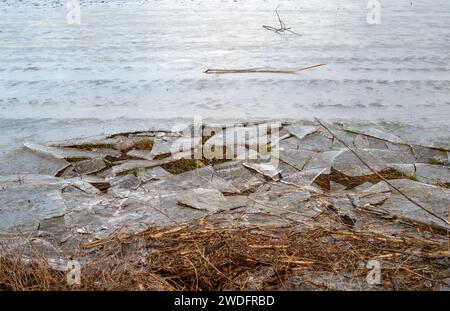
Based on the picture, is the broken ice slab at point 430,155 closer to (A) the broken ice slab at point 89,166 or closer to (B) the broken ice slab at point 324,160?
(B) the broken ice slab at point 324,160

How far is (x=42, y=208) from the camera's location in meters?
3.26

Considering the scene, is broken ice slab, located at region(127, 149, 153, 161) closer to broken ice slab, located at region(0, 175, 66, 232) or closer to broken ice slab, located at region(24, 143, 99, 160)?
broken ice slab, located at region(24, 143, 99, 160)

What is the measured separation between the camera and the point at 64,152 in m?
4.19

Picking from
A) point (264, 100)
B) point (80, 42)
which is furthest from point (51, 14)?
point (264, 100)

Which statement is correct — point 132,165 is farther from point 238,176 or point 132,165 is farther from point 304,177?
point 304,177

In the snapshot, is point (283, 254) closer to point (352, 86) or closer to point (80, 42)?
point (352, 86)

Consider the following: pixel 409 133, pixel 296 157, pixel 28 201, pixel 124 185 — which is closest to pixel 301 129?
pixel 296 157

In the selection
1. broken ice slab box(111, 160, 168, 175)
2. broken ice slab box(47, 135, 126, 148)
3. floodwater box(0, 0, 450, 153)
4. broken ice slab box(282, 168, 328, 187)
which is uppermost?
floodwater box(0, 0, 450, 153)

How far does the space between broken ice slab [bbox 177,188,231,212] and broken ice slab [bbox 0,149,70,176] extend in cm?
119

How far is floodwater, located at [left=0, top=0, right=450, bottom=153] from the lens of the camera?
16.3 feet

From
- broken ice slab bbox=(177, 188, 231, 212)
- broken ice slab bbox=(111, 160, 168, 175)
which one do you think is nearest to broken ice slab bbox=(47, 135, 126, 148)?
broken ice slab bbox=(111, 160, 168, 175)

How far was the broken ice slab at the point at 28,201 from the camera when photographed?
3098 mm

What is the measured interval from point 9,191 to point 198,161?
142cm

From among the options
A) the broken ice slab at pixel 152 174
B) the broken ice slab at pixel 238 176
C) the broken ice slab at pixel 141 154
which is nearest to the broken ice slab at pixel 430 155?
the broken ice slab at pixel 238 176
